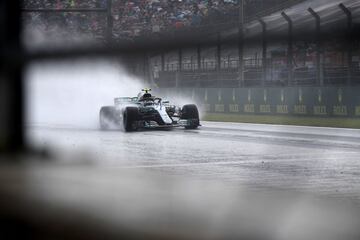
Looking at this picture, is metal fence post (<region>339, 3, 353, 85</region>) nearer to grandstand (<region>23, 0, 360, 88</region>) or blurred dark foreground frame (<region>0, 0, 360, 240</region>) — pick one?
grandstand (<region>23, 0, 360, 88</region>)

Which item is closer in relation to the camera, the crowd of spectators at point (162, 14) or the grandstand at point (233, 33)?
the grandstand at point (233, 33)

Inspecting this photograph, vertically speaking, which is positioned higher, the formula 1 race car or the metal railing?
the metal railing

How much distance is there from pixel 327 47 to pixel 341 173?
18.3ft

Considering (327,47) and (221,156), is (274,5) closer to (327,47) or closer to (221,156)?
(327,47)

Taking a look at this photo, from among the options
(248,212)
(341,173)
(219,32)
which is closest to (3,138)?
(219,32)

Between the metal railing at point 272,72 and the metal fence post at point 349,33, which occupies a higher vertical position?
the metal fence post at point 349,33

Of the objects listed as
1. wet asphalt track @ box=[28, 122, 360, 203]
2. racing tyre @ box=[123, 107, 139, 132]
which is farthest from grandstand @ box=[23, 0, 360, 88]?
racing tyre @ box=[123, 107, 139, 132]

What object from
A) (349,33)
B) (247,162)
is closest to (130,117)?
(247,162)

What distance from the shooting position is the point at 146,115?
56.6 ft

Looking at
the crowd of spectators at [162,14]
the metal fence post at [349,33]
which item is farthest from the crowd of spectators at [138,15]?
the metal fence post at [349,33]

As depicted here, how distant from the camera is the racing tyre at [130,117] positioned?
16516mm

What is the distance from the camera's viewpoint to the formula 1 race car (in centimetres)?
1653

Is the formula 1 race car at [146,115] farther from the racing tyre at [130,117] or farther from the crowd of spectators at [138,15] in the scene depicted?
the crowd of spectators at [138,15]

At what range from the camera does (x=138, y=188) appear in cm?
279
